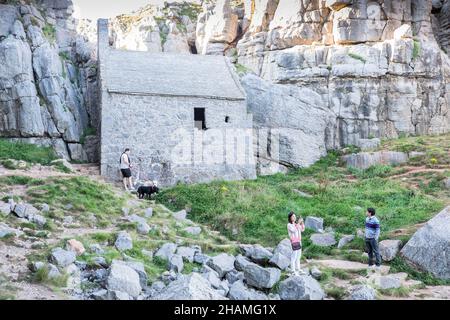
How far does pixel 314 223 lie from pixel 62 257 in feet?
34.7

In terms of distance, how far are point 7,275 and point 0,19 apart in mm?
23201

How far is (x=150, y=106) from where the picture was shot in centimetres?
2598

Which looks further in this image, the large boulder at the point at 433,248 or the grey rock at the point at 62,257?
the large boulder at the point at 433,248

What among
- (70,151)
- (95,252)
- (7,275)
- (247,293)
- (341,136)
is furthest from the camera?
(341,136)

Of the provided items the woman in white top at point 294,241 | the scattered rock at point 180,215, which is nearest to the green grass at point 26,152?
the scattered rock at point 180,215

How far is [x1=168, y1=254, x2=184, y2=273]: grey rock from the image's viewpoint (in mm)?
13133

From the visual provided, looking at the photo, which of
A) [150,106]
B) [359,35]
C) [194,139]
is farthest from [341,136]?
[150,106]

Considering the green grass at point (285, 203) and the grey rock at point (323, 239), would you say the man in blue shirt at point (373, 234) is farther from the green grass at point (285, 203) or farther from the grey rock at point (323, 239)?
the grey rock at point (323, 239)

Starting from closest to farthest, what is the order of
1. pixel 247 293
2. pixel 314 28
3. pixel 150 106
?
pixel 247 293
pixel 150 106
pixel 314 28

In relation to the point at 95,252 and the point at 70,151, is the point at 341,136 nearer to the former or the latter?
the point at 70,151

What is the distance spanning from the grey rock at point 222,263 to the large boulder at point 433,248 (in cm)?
587

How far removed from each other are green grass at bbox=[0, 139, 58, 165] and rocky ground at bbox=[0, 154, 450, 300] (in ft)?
20.1

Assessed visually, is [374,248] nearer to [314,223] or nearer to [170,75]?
[314,223]

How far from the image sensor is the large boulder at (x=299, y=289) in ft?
37.9
